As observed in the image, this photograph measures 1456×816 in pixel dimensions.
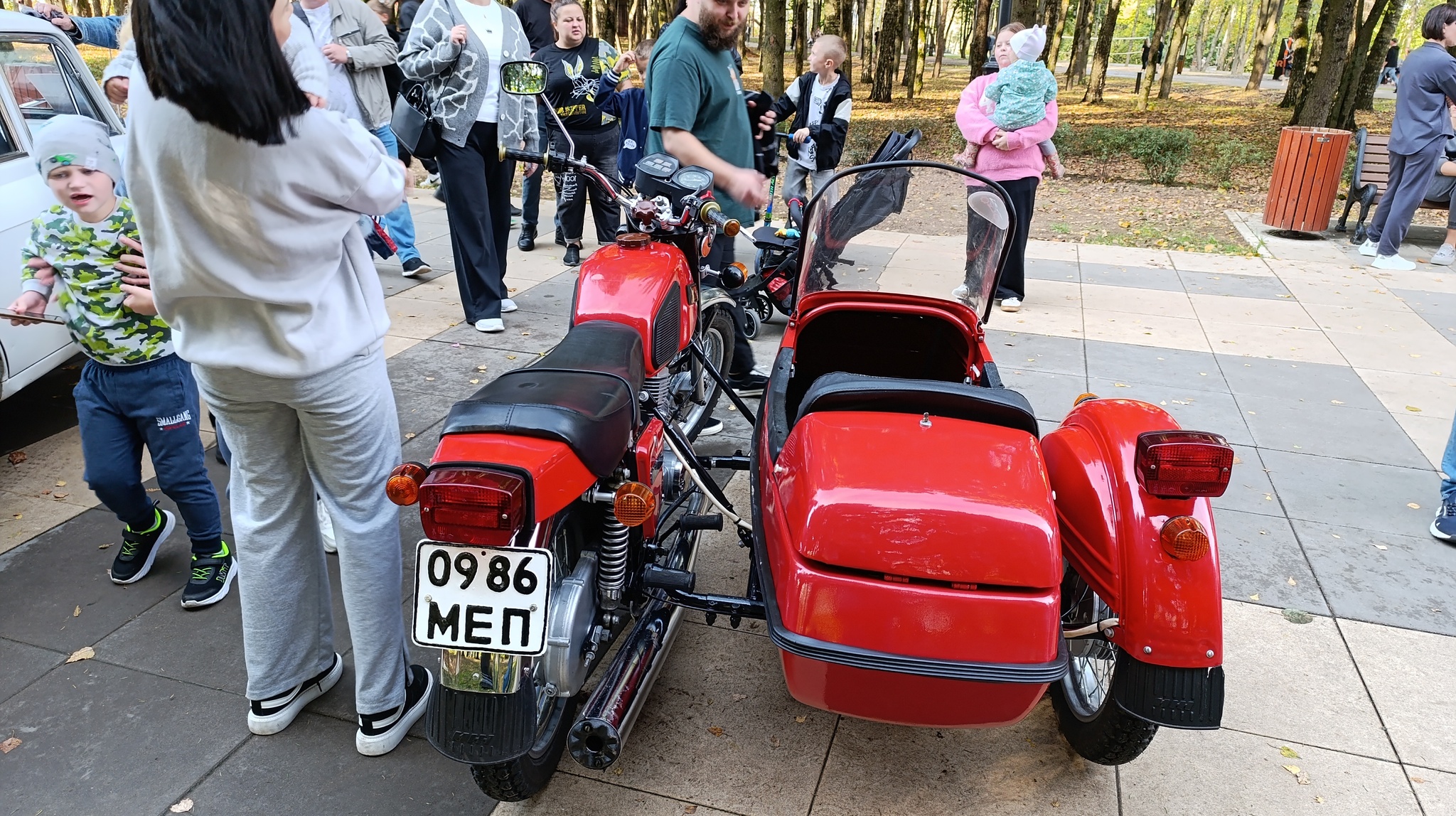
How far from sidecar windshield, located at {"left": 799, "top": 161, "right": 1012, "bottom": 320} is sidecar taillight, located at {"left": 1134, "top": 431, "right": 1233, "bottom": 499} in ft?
4.20

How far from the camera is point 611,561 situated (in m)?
2.55

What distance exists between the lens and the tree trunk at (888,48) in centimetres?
2086

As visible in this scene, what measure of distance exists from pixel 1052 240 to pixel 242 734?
9.41 meters

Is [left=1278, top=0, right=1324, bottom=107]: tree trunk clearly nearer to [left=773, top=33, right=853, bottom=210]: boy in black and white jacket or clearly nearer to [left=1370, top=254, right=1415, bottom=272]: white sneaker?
[left=1370, top=254, right=1415, bottom=272]: white sneaker

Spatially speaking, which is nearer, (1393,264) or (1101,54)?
(1393,264)

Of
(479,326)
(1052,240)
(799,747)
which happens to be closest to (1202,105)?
(1052,240)

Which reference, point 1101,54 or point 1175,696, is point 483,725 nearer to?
point 1175,696

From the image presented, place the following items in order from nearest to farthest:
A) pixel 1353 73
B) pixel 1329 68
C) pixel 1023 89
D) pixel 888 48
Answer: pixel 1023 89
pixel 1329 68
pixel 1353 73
pixel 888 48

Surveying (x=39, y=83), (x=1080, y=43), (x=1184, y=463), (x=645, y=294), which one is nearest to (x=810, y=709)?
(x=1184, y=463)

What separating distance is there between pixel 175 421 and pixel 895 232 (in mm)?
2709

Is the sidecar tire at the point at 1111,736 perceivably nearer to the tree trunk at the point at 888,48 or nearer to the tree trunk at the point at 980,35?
the tree trunk at the point at 888,48

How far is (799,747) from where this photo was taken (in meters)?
2.79

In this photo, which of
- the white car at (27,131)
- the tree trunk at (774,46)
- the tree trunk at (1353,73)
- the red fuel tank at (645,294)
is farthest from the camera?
the tree trunk at (1353,73)

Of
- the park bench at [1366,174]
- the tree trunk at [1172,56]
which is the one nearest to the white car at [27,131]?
the park bench at [1366,174]
